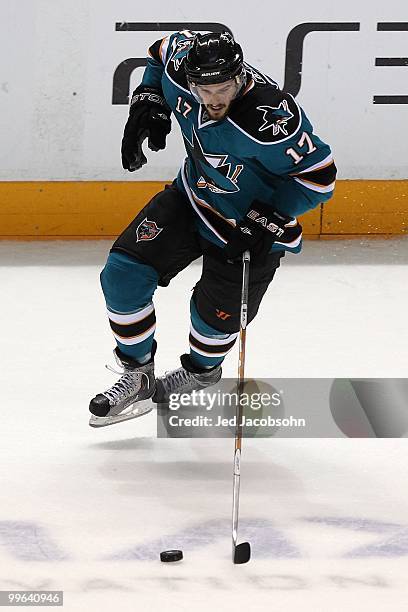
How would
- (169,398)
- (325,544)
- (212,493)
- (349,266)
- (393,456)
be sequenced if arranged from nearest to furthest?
(325,544), (212,493), (393,456), (169,398), (349,266)

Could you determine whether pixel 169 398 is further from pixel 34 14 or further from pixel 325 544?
pixel 34 14

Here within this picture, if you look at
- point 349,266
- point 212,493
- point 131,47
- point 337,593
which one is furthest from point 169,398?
point 131,47

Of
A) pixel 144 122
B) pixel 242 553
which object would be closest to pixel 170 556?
pixel 242 553

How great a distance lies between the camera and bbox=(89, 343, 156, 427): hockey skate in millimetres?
3438

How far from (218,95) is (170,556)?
107 centimetres

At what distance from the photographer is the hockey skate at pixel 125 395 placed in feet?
11.3

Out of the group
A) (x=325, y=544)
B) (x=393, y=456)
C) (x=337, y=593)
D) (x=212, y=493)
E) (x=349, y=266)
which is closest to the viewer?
(x=337, y=593)

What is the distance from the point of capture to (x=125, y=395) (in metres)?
3.47

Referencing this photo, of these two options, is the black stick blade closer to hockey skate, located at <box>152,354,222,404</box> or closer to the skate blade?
the skate blade

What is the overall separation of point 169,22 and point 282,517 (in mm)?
2932

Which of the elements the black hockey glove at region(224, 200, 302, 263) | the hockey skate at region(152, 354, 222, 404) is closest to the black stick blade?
the black hockey glove at region(224, 200, 302, 263)

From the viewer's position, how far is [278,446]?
11.3 feet

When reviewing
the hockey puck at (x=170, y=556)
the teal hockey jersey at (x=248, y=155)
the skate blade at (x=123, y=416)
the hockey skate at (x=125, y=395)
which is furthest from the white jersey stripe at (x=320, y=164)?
the hockey puck at (x=170, y=556)

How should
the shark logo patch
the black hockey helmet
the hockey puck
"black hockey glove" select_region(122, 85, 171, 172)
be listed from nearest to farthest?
the hockey puck → the black hockey helmet → the shark logo patch → "black hockey glove" select_region(122, 85, 171, 172)
